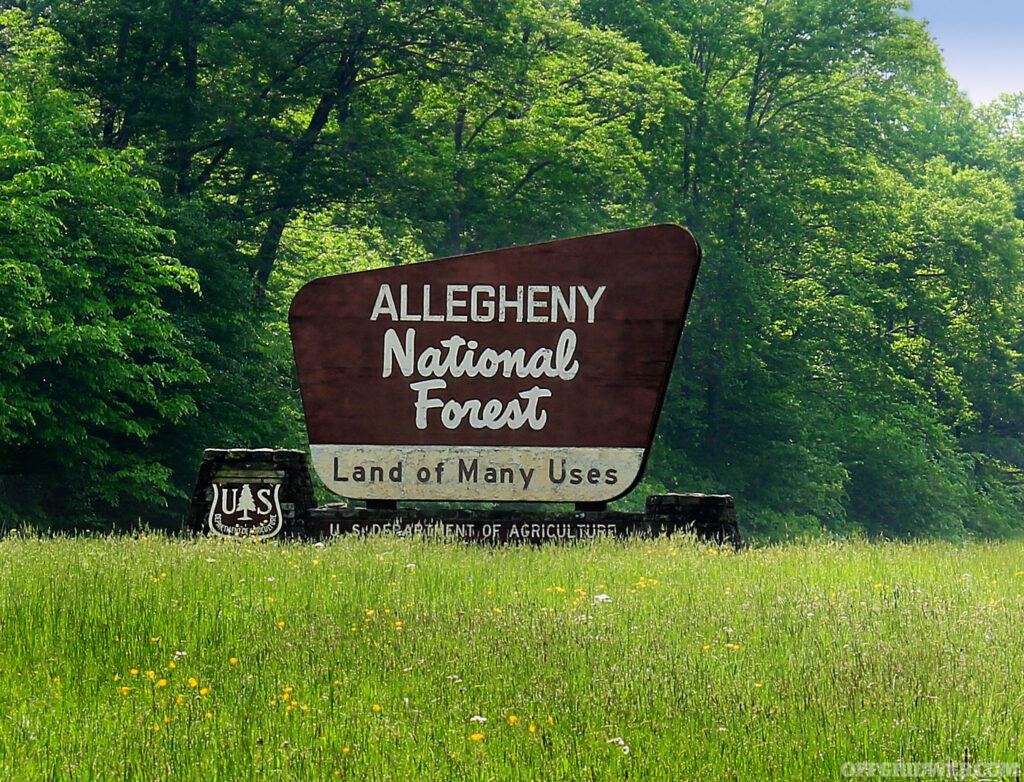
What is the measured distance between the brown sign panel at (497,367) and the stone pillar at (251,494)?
0.38m

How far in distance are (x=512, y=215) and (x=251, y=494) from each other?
60.4 feet

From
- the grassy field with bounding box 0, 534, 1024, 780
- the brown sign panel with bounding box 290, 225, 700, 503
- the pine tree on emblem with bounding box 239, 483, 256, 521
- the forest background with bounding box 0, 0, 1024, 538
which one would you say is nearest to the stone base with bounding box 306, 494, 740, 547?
the brown sign panel with bounding box 290, 225, 700, 503

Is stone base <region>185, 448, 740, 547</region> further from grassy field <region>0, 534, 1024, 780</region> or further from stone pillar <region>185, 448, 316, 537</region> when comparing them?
grassy field <region>0, 534, 1024, 780</region>

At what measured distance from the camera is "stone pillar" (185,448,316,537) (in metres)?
14.8

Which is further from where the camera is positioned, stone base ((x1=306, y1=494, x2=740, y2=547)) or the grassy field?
stone base ((x1=306, y1=494, x2=740, y2=547))

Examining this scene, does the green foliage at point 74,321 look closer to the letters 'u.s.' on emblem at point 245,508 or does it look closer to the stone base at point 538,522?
the letters 'u.s.' on emblem at point 245,508

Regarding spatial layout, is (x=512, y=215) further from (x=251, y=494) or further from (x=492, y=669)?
(x=492, y=669)

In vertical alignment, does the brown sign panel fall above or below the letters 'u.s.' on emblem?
above

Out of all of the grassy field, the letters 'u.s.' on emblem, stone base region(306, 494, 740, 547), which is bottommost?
the letters 'u.s.' on emblem

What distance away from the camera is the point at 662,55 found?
38.0 metres

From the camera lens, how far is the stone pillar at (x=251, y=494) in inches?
582

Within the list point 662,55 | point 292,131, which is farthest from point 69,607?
point 662,55

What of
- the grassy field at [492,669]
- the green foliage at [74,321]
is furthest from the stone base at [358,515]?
the green foliage at [74,321]

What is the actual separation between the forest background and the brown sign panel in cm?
630
